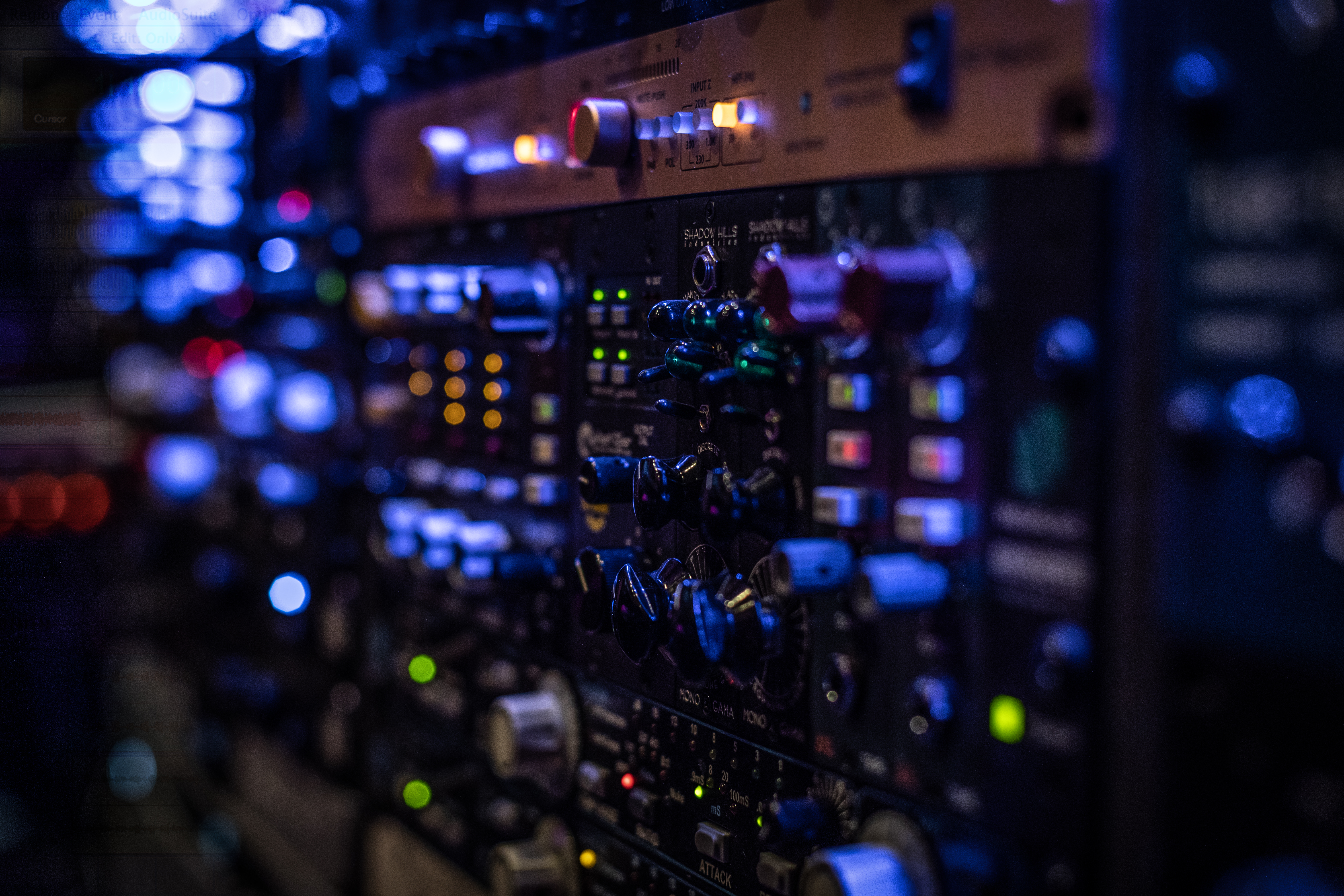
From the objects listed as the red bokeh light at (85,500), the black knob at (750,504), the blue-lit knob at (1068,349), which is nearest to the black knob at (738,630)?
the black knob at (750,504)

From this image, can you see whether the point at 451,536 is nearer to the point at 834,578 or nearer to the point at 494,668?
the point at 494,668

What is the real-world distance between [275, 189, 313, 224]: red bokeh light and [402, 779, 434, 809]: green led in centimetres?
111

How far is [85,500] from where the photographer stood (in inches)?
137

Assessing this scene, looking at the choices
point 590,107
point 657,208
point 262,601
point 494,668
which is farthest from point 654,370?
point 262,601

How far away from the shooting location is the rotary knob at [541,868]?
1.43 metres

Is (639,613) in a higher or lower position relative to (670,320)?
lower

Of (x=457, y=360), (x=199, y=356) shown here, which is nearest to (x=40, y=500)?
(x=199, y=356)

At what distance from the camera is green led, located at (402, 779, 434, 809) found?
1833mm

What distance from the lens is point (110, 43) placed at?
9.00 feet

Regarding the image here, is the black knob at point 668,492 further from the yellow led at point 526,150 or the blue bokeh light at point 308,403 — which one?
the blue bokeh light at point 308,403

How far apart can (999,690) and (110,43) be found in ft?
9.06

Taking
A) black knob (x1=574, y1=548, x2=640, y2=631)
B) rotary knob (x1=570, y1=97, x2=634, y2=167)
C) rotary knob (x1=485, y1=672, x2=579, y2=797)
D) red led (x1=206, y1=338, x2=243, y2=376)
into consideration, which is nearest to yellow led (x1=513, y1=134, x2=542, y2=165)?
rotary knob (x1=570, y1=97, x2=634, y2=167)

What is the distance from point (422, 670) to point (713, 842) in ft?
2.77

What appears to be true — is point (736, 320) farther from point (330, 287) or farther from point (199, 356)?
point (199, 356)
